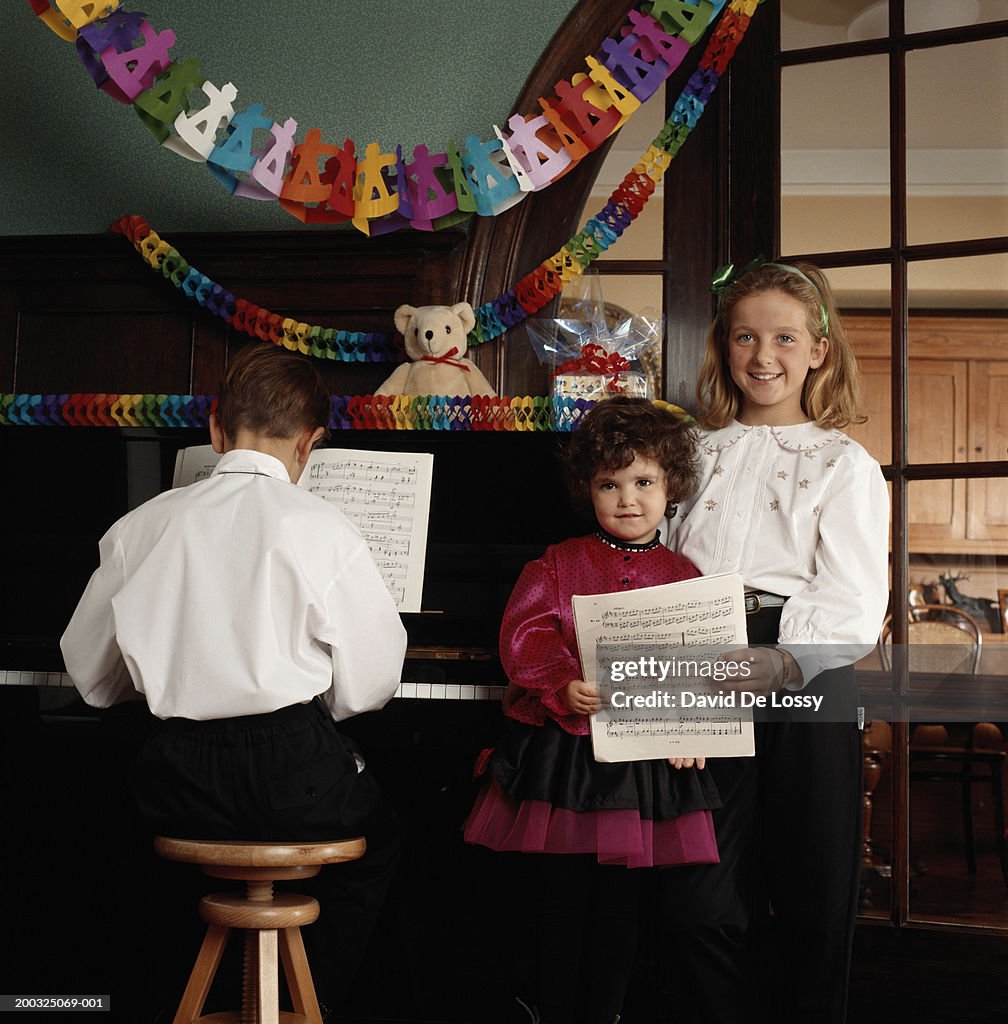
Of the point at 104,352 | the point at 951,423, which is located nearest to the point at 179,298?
the point at 104,352

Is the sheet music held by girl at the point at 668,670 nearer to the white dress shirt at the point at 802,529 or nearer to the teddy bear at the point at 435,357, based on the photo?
the white dress shirt at the point at 802,529

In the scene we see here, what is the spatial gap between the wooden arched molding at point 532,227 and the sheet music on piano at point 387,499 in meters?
0.61

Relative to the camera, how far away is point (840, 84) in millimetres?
2717

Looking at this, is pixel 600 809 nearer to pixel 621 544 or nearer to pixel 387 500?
pixel 621 544

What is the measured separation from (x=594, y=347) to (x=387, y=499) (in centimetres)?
53

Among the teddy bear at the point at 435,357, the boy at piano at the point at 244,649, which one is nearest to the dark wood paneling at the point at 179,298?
the teddy bear at the point at 435,357

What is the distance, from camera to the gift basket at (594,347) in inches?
87.0

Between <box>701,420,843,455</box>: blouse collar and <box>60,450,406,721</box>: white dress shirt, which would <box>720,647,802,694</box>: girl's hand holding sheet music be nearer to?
<box>701,420,843,455</box>: blouse collar

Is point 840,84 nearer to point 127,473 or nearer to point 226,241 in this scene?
point 226,241

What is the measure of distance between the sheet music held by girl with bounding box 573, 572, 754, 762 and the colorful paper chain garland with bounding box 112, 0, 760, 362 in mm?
1058

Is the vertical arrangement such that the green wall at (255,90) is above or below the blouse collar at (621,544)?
above

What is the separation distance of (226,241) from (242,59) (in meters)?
0.50

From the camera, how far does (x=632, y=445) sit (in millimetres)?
1822

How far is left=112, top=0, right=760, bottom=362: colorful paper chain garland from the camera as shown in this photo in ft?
8.30
